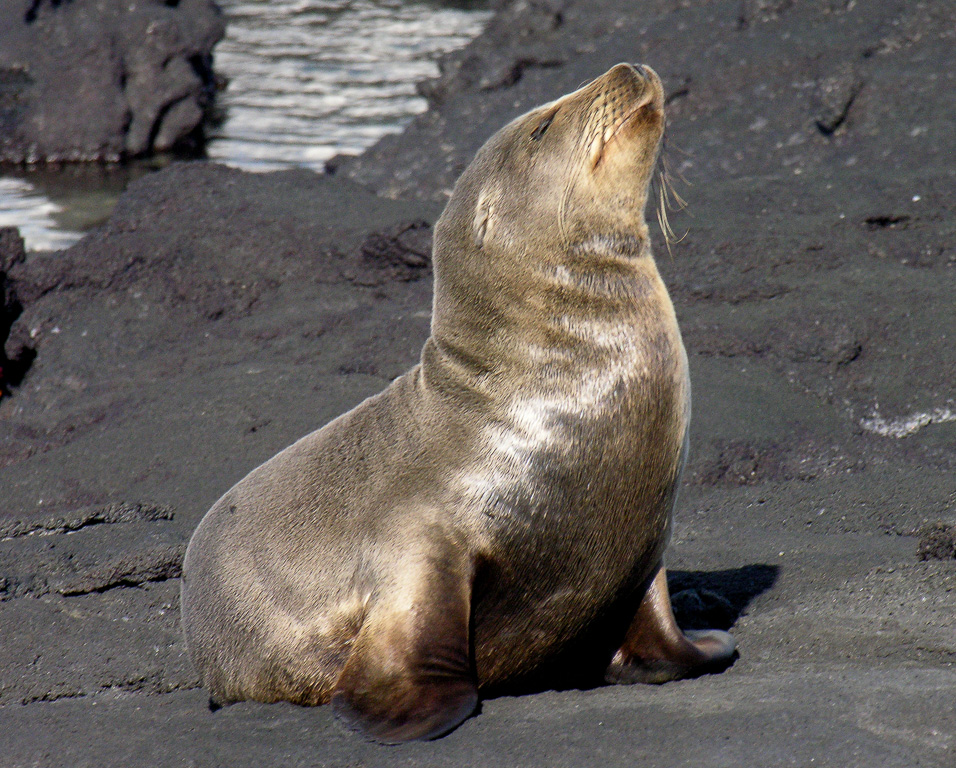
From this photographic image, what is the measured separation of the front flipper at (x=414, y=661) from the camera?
3.17 metres

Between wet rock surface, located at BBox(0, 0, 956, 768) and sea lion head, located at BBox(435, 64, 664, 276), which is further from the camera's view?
sea lion head, located at BBox(435, 64, 664, 276)

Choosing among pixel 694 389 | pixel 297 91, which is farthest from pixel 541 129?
pixel 297 91

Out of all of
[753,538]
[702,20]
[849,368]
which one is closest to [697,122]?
[702,20]

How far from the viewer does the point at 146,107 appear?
16312 millimetres

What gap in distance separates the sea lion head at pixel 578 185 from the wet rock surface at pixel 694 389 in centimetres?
140

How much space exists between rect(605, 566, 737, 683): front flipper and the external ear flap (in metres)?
1.27

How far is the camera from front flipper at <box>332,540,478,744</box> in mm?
3166

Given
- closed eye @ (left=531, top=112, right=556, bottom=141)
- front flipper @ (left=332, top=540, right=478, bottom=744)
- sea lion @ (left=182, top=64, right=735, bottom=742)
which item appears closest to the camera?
front flipper @ (left=332, top=540, right=478, bottom=744)

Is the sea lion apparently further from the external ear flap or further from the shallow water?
the shallow water

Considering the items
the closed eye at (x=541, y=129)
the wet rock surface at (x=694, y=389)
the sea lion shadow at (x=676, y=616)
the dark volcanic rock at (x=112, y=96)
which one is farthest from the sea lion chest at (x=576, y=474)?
the dark volcanic rock at (x=112, y=96)

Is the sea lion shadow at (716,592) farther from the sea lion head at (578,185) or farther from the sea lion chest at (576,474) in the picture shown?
the sea lion head at (578,185)

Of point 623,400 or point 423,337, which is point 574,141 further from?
point 423,337

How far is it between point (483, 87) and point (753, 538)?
10229mm

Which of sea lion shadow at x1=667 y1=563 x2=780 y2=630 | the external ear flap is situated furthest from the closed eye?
sea lion shadow at x1=667 y1=563 x2=780 y2=630
